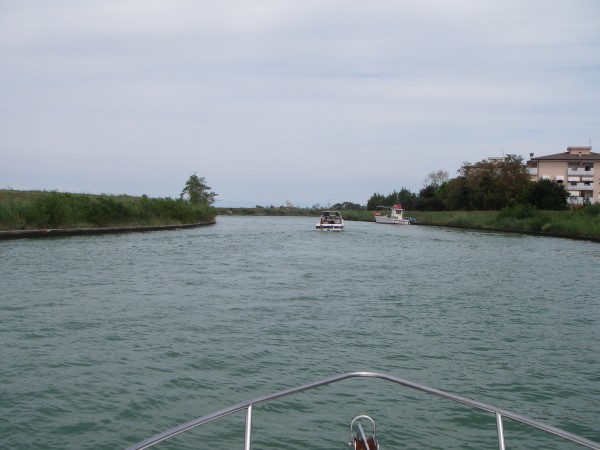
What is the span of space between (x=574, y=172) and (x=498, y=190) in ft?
42.8

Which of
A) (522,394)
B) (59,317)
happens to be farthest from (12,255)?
(522,394)

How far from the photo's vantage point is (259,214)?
117 metres

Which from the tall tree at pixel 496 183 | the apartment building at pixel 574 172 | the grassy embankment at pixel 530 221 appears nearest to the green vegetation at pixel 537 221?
the grassy embankment at pixel 530 221

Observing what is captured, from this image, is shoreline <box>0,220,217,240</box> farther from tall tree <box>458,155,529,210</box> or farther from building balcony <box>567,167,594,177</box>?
building balcony <box>567,167,594,177</box>

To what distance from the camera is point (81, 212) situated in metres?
38.7

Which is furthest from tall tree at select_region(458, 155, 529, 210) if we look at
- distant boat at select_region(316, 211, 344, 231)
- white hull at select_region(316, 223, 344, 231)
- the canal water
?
the canal water

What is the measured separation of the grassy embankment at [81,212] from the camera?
3256 centimetres

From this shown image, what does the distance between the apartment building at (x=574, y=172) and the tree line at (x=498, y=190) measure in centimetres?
570

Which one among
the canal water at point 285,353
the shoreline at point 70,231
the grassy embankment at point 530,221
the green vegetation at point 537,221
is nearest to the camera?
the canal water at point 285,353

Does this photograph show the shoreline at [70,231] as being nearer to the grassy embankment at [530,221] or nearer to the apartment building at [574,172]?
the grassy embankment at [530,221]

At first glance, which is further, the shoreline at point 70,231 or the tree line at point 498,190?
the tree line at point 498,190

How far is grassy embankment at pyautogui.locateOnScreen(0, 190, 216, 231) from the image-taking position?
32.6 m

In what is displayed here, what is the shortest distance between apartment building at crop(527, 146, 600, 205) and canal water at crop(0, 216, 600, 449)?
59067 mm

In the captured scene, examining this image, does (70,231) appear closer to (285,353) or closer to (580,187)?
(285,353)
